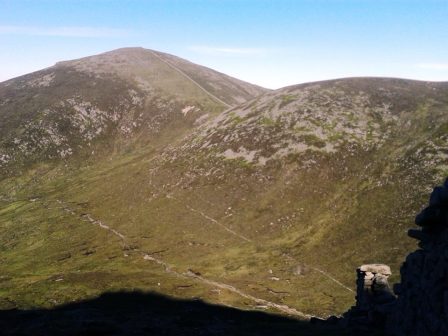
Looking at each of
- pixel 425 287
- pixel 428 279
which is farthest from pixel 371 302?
pixel 428 279

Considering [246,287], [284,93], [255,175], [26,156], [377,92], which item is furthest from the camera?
[26,156]

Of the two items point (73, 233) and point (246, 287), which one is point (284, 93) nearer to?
point (73, 233)

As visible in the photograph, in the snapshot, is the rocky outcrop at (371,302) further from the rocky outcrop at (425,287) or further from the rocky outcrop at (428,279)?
the rocky outcrop at (428,279)

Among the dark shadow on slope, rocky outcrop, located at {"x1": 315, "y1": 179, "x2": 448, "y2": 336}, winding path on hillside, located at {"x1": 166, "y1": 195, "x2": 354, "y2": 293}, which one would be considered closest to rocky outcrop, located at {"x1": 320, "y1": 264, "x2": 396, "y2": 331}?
rocky outcrop, located at {"x1": 315, "y1": 179, "x2": 448, "y2": 336}

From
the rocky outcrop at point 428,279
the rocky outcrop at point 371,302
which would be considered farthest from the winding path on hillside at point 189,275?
the rocky outcrop at point 428,279

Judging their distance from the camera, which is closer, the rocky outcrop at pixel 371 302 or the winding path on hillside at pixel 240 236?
the rocky outcrop at pixel 371 302

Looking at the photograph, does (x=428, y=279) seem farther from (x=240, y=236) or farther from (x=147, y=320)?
(x=240, y=236)

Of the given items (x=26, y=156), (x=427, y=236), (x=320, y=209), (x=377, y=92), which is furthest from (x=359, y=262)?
(x=26, y=156)
